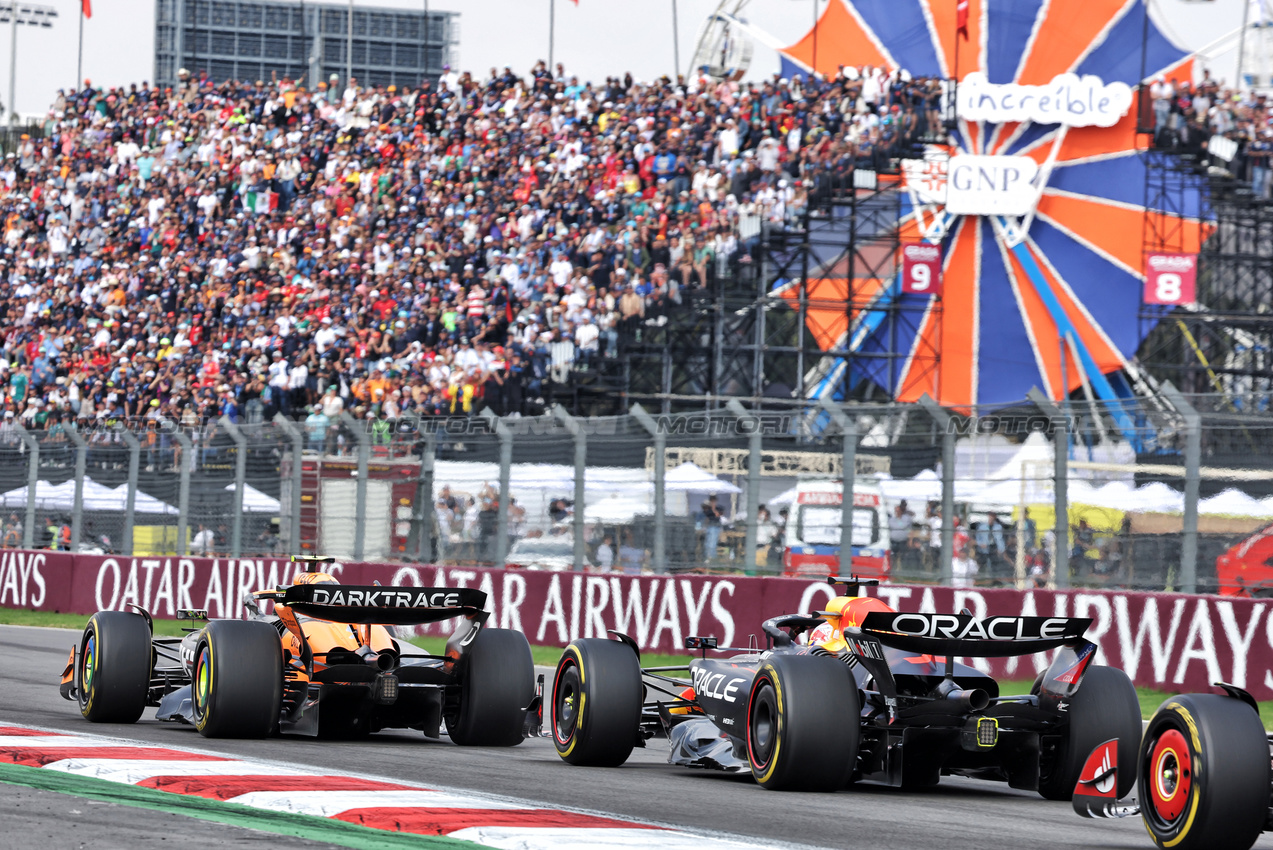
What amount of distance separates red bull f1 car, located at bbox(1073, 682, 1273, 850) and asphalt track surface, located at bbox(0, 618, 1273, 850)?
0.59m

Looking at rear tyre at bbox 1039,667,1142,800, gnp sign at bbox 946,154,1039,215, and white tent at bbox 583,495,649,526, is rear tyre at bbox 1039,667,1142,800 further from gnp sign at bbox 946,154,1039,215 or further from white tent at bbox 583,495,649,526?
gnp sign at bbox 946,154,1039,215

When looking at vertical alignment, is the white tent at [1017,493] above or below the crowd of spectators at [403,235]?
below

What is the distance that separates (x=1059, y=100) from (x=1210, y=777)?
3212cm

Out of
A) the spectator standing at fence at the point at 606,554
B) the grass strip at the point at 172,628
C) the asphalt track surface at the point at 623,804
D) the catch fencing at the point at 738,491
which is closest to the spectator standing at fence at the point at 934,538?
the catch fencing at the point at 738,491

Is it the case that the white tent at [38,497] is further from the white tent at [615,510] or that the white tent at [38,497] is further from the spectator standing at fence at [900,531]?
the spectator standing at fence at [900,531]

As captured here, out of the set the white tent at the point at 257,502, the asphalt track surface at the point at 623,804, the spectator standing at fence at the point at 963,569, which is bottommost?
the asphalt track surface at the point at 623,804

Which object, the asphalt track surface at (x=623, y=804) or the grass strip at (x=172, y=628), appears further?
the grass strip at (x=172, y=628)

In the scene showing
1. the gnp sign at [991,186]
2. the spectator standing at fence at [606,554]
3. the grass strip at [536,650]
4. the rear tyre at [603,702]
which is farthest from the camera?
the gnp sign at [991,186]

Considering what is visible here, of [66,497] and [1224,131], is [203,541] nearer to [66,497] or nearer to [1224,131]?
[66,497]

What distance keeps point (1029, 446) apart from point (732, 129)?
17.5m

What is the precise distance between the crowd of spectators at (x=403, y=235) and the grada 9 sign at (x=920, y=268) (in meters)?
2.12

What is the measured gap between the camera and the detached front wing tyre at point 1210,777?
6.00m

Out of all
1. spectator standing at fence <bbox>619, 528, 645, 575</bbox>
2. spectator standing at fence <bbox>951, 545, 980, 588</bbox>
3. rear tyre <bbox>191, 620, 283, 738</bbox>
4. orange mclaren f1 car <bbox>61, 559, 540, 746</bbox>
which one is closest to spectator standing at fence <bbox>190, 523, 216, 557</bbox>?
spectator standing at fence <bbox>619, 528, 645, 575</bbox>

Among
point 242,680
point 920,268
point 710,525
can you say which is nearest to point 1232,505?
point 710,525
